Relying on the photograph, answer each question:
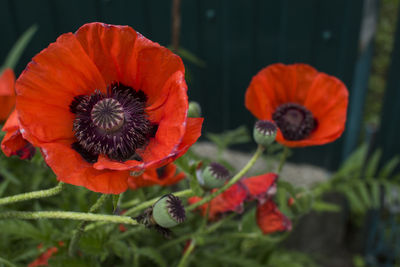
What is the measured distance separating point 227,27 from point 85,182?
1587 millimetres

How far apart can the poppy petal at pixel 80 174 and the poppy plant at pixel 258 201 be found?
29 centimetres

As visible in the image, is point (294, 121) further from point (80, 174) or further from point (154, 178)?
point (80, 174)

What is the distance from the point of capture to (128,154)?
609 mm

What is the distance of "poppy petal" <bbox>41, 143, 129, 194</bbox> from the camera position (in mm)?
493

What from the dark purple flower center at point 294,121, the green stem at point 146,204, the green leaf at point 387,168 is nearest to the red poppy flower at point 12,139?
the green stem at point 146,204

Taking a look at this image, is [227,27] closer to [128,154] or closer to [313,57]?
[313,57]

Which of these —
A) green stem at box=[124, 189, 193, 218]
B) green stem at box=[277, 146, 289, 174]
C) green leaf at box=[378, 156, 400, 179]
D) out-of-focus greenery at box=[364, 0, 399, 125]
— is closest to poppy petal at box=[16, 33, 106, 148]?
green stem at box=[124, 189, 193, 218]

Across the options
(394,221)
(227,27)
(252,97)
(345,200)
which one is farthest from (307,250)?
(252,97)

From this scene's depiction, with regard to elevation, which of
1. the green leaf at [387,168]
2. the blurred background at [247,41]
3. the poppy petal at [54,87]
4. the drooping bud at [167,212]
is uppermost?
the poppy petal at [54,87]

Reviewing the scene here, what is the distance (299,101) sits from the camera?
3.11 ft

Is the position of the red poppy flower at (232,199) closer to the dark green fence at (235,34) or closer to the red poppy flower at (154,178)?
the red poppy flower at (154,178)

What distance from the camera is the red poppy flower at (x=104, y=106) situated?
1.68 feet

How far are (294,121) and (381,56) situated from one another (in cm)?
256

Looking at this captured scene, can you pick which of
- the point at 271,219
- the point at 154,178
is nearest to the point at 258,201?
the point at 271,219
